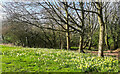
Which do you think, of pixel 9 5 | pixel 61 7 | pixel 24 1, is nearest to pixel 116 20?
pixel 61 7

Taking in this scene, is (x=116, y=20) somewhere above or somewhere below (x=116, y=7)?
below

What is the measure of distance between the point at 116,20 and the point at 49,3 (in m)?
16.4

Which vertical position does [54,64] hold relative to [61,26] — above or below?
below

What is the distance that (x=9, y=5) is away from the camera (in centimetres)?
1180

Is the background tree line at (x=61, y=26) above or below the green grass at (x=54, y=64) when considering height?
above

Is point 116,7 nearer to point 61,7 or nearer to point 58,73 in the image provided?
point 61,7

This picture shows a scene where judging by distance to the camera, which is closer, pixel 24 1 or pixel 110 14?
pixel 24 1

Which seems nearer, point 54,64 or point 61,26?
point 54,64

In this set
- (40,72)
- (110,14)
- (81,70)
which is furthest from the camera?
(110,14)

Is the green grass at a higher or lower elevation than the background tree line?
lower

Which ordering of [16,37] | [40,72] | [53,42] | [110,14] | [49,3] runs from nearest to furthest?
[40,72], [49,3], [110,14], [16,37], [53,42]

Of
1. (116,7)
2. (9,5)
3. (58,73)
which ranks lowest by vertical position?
(58,73)

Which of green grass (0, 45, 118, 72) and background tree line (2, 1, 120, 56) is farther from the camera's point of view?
background tree line (2, 1, 120, 56)

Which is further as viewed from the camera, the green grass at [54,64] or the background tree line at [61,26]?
the background tree line at [61,26]
